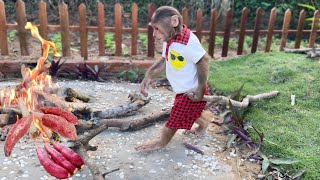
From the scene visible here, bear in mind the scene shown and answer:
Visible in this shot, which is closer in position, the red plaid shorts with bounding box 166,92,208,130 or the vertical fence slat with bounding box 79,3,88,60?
the red plaid shorts with bounding box 166,92,208,130

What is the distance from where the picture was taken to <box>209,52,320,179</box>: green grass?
353 cm

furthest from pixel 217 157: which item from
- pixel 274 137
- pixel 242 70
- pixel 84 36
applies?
pixel 84 36

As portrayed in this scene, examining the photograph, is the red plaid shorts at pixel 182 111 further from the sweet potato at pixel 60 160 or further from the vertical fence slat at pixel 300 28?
the vertical fence slat at pixel 300 28

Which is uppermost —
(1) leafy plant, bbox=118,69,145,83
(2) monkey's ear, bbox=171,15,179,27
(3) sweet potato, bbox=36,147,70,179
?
(2) monkey's ear, bbox=171,15,179,27

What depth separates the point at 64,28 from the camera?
6137 mm

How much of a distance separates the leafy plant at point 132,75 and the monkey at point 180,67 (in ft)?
7.13

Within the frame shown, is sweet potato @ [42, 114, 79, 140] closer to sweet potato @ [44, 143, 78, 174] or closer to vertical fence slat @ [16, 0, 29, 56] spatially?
sweet potato @ [44, 143, 78, 174]

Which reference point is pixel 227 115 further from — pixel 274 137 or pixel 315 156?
pixel 315 156

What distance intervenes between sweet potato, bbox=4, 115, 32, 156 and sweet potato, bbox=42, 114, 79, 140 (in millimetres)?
140

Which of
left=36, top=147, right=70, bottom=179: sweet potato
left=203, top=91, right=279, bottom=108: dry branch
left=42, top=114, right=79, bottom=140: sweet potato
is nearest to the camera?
left=36, top=147, right=70, bottom=179: sweet potato

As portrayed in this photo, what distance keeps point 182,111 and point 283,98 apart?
1.70 metres

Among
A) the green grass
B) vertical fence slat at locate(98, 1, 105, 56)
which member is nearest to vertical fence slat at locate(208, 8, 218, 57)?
the green grass

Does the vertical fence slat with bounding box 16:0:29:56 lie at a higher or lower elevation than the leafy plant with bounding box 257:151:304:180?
higher

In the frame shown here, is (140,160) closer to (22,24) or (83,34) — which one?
(83,34)
